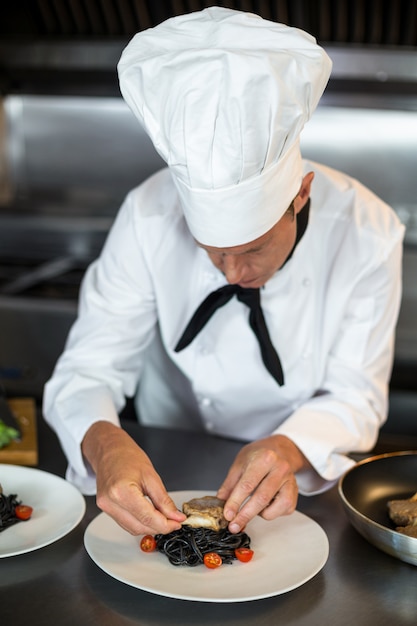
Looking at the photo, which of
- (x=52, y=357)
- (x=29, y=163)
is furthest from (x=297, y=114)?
(x=29, y=163)

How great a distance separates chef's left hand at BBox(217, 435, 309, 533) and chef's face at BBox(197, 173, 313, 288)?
0.37 metres

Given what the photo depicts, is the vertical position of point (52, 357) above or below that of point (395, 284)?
below

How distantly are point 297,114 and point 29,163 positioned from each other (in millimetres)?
2845

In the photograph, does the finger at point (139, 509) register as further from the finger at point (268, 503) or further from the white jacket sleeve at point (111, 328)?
the white jacket sleeve at point (111, 328)

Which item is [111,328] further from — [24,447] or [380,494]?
[380,494]

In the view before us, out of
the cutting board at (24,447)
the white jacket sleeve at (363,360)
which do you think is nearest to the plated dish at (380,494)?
A: the white jacket sleeve at (363,360)

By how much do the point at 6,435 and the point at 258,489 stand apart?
70cm

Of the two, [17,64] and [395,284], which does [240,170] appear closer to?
[395,284]

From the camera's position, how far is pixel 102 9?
3.69 m

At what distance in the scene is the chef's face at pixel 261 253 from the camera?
5.50 feet

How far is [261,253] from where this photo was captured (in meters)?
Result: 1.73

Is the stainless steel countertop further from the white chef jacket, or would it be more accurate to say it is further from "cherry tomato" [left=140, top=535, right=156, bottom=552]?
the white chef jacket

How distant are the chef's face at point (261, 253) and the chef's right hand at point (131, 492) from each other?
41 cm

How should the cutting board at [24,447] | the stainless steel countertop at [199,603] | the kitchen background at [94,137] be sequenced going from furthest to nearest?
the kitchen background at [94,137]
the cutting board at [24,447]
the stainless steel countertop at [199,603]
